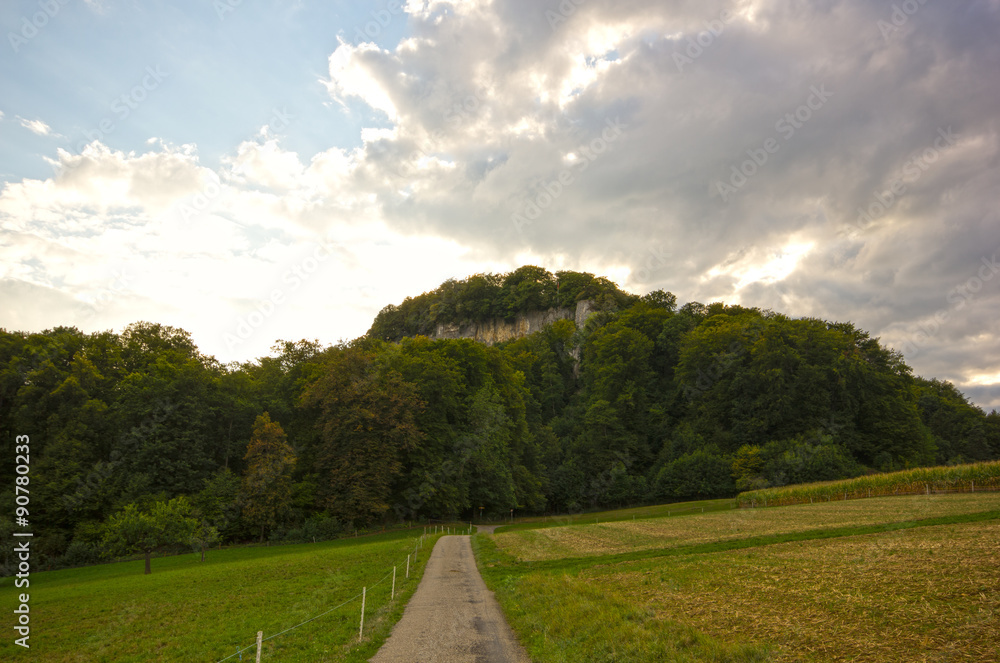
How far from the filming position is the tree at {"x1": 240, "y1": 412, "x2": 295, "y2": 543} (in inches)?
2018

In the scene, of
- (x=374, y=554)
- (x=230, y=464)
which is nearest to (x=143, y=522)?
(x=374, y=554)

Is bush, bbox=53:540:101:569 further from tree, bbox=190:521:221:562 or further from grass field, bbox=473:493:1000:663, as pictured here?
grass field, bbox=473:493:1000:663

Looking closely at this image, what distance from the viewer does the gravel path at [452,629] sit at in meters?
12.2

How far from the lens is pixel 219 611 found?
63.8 feet

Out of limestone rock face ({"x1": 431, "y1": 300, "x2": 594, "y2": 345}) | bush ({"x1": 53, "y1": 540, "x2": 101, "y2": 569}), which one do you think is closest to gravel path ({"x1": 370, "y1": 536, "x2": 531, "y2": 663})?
bush ({"x1": 53, "y1": 540, "x2": 101, "y2": 569})

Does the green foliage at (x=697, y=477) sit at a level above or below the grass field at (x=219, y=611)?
below

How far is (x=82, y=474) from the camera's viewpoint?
169 ft

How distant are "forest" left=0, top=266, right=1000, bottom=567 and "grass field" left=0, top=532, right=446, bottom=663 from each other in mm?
13126

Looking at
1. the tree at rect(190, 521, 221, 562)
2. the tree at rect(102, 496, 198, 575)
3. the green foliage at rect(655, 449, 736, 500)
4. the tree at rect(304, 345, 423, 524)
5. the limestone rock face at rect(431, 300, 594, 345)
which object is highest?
the limestone rock face at rect(431, 300, 594, 345)

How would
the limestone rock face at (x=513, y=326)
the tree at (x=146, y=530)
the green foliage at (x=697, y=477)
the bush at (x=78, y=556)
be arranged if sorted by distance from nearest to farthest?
the tree at (x=146, y=530) < the bush at (x=78, y=556) < the green foliage at (x=697, y=477) < the limestone rock face at (x=513, y=326)

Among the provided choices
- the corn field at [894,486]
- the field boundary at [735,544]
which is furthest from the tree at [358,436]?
the corn field at [894,486]

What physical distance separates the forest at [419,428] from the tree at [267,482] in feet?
0.60

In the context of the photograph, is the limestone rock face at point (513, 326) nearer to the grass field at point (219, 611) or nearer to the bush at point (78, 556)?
the bush at point (78, 556)

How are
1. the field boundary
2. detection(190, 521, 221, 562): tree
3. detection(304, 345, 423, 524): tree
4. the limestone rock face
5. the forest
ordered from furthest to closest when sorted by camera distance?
the limestone rock face → detection(304, 345, 423, 524): tree → the forest → detection(190, 521, 221, 562): tree → the field boundary
